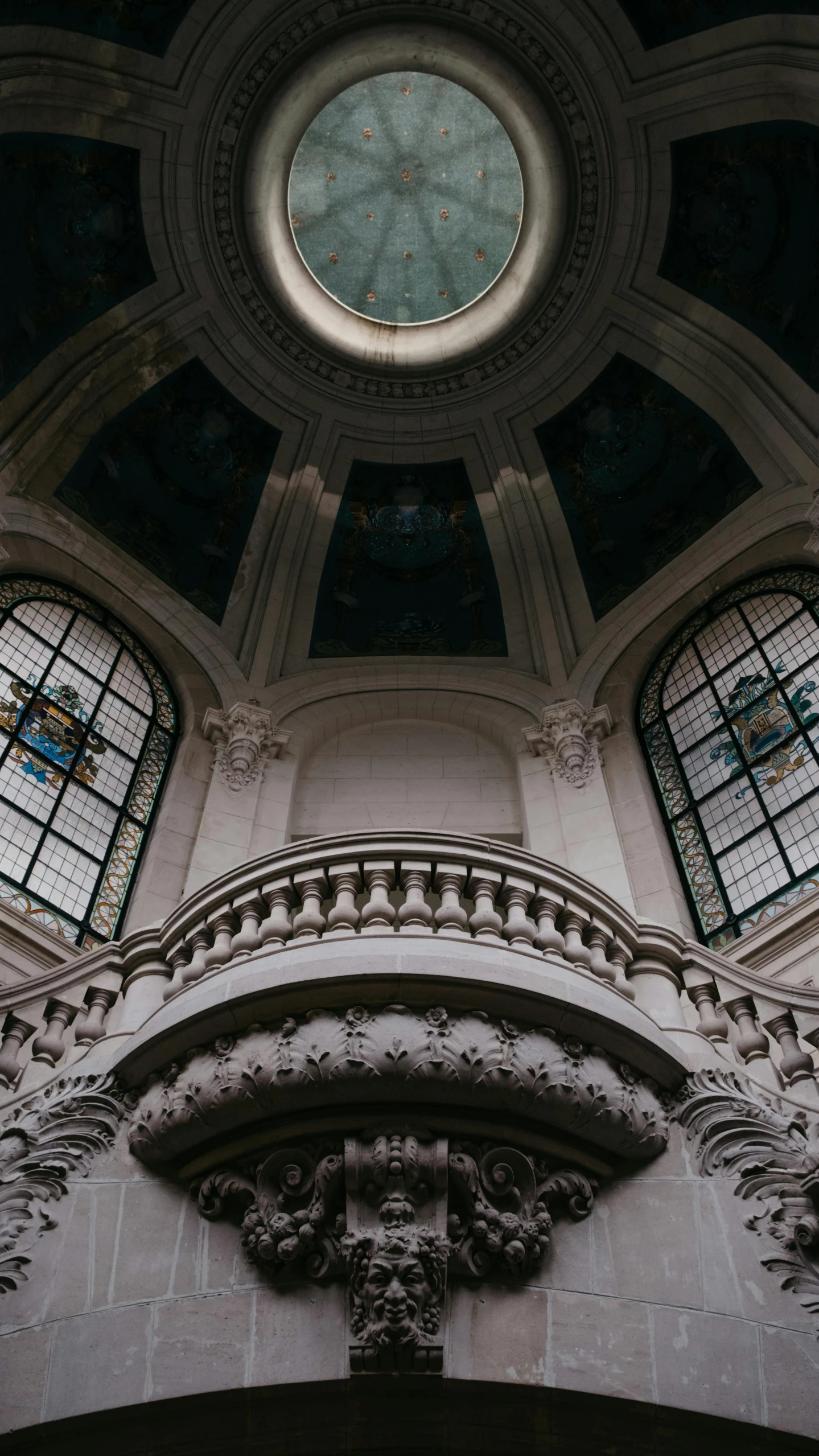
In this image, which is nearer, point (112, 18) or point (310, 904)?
point (310, 904)

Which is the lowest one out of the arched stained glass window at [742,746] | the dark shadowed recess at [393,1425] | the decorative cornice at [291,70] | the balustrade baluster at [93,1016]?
the dark shadowed recess at [393,1425]

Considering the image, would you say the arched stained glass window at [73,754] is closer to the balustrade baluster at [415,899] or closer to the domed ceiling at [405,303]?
the domed ceiling at [405,303]

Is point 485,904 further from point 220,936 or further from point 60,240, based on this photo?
point 60,240

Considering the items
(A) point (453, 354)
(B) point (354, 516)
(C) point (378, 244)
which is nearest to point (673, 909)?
(B) point (354, 516)

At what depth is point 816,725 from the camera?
1566 cm

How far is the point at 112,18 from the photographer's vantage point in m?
17.9

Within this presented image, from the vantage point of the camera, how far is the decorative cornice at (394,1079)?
797 centimetres

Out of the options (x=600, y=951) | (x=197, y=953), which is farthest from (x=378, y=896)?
(x=600, y=951)

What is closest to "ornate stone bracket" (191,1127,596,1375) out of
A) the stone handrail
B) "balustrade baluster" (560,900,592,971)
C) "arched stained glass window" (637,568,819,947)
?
the stone handrail

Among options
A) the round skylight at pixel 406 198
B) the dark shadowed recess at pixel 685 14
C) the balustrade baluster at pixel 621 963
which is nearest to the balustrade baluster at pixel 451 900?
the balustrade baluster at pixel 621 963

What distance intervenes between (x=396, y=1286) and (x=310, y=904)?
9.75 feet

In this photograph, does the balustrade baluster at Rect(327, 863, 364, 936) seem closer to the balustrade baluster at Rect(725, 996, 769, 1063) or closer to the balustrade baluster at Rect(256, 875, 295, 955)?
the balustrade baluster at Rect(256, 875, 295, 955)

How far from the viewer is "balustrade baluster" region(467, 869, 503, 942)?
9.27m

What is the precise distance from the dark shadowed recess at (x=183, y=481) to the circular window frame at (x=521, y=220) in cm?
208
